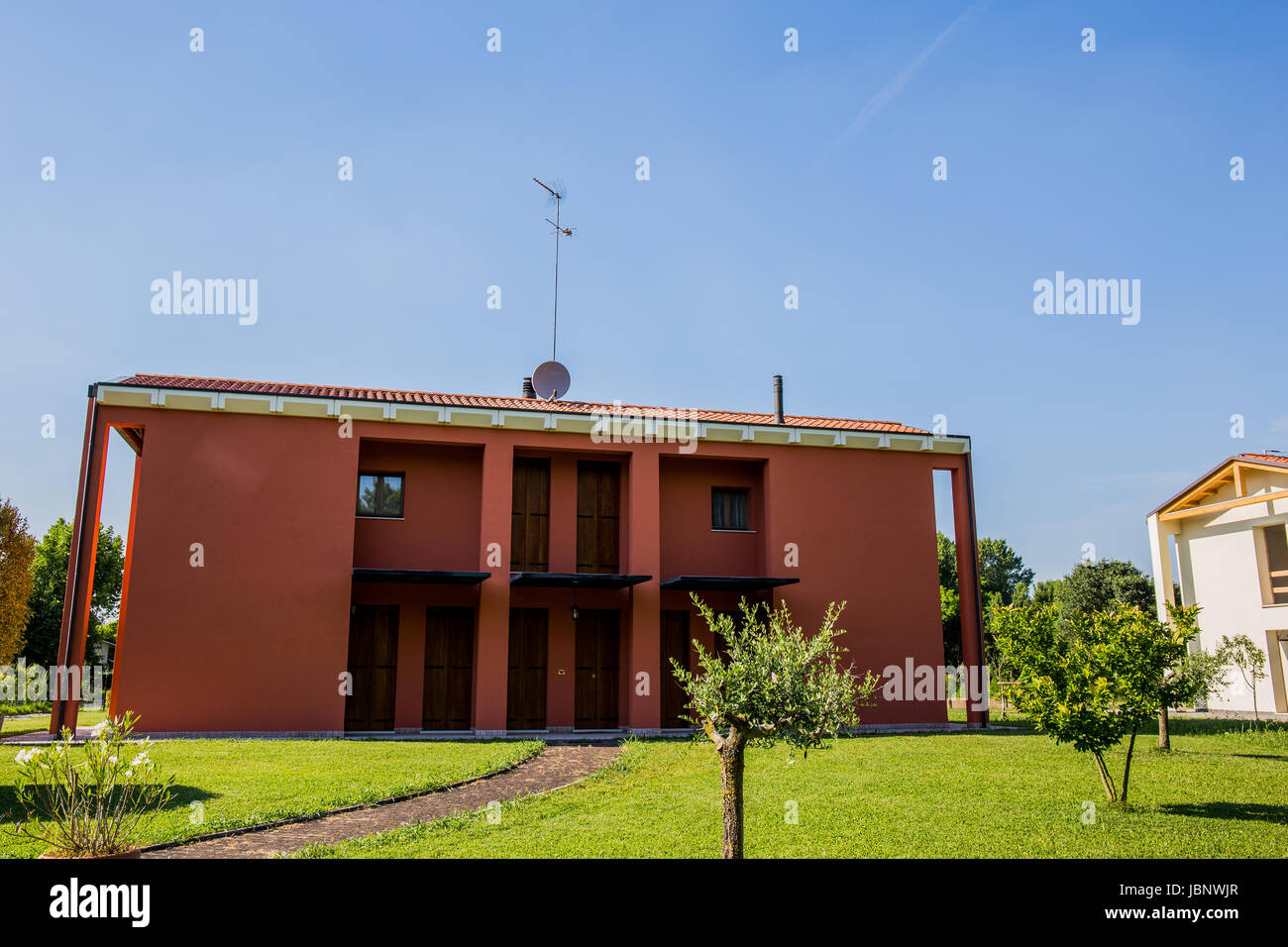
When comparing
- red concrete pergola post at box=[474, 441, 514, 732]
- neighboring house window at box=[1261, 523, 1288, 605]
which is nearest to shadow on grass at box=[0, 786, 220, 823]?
red concrete pergola post at box=[474, 441, 514, 732]

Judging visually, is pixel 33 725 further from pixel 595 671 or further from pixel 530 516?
pixel 595 671

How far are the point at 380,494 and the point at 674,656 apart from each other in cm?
709

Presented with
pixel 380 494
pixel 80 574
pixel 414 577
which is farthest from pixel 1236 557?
pixel 80 574

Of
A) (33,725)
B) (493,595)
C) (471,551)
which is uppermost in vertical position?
(471,551)

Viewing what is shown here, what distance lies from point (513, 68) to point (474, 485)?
8.38 metres

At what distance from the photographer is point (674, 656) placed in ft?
59.6

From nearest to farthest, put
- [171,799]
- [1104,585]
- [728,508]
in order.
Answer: [171,799]
[728,508]
[1104,585]

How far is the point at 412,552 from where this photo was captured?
1731 cm

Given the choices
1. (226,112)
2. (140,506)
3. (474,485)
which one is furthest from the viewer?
(474,485)

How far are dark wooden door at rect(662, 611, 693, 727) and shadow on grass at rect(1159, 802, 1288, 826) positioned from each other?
9.88m

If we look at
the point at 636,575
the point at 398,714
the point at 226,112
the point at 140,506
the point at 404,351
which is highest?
the point at 226,112

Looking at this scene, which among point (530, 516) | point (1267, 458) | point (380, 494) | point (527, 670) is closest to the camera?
point (527, 670)

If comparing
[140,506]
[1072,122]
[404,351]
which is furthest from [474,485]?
[1072,122]
